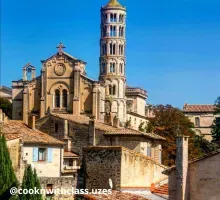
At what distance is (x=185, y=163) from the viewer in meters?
30.2

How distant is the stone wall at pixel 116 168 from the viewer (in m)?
34.9

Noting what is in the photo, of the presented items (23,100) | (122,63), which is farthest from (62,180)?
(122,63)

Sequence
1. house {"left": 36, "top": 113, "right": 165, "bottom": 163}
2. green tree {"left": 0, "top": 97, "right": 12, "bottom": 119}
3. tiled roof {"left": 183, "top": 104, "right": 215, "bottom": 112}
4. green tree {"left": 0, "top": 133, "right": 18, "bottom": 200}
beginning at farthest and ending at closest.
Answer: tiled roof {"left": 183, "top": 104, "right": 215, "bottom": 112}, green tree {"left": 0, "top": 97, "right": 12, "bottom": 119}, house {"left": 36, "top": 113, "right": 165, "bottom": 163}, green tree {"left": 0, "top": 133, "right": 18, "bottom": 200}

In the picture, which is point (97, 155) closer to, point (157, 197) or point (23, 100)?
point (157, 197)

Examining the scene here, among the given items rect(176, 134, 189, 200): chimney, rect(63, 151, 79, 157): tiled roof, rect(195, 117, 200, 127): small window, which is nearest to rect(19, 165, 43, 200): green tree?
rect(176, 134, 189, 200): chimney

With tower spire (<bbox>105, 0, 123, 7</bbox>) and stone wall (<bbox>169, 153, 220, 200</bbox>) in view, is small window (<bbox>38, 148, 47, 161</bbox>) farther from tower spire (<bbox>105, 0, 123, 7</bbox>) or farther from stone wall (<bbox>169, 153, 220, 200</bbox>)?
tower spire (<bbox>105, 0, 123, 7</bbox>)

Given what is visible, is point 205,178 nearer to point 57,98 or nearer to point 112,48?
point 57,98

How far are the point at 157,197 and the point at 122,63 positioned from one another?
105476 mm

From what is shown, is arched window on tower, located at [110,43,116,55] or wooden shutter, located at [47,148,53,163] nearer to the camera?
wooden shutter, located at [47,148,53,163]

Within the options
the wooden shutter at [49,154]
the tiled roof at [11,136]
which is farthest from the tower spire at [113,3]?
the tiled roof at [11,136]

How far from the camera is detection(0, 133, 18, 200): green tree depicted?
3619 cm

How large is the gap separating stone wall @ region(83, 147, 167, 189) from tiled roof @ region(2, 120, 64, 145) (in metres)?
8.03

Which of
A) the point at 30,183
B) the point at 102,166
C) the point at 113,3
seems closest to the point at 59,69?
the point at 113,3

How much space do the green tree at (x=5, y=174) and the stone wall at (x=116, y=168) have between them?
11.4 ft
